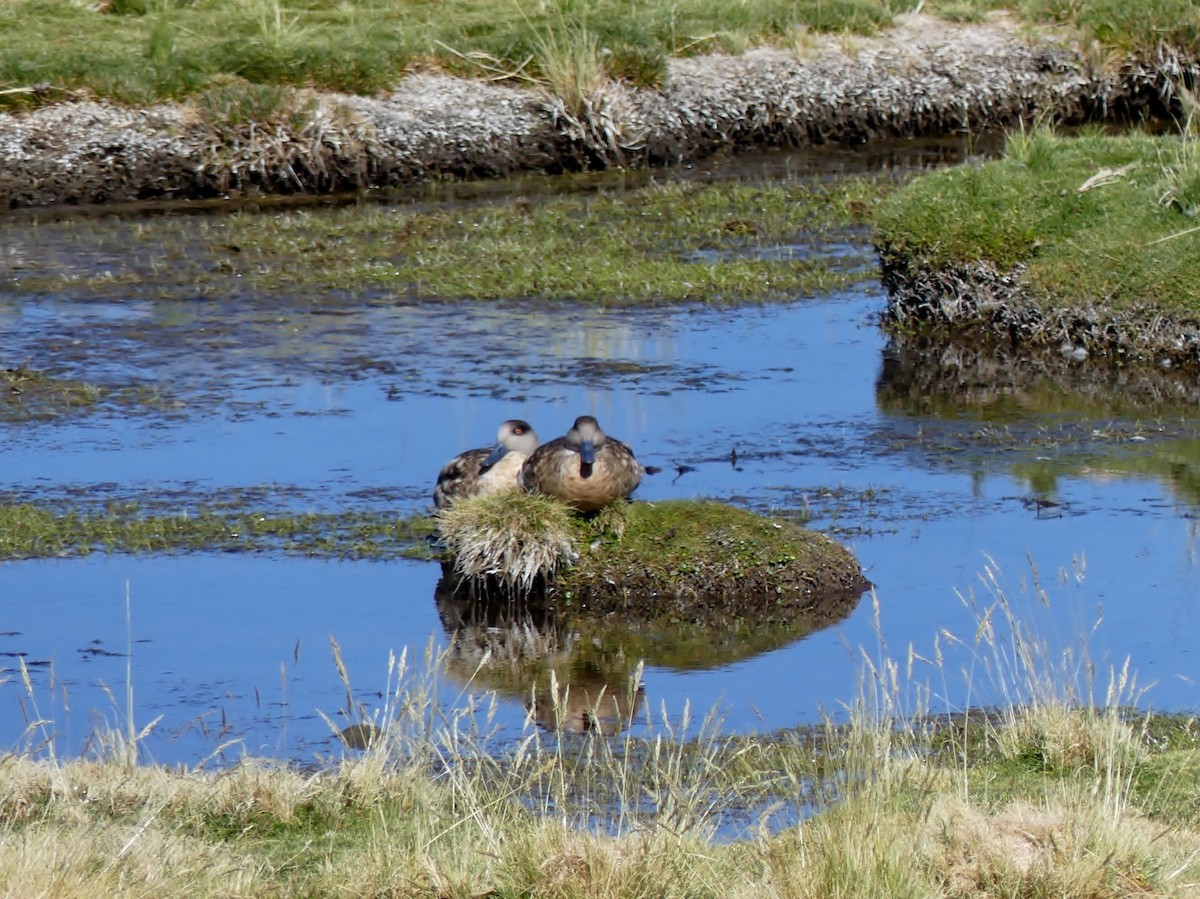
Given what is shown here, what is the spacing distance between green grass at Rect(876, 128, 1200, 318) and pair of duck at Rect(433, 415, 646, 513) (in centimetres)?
559

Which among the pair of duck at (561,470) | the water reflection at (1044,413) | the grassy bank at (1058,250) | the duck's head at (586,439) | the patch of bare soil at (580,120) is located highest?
the patch of bare soil at (580,120)

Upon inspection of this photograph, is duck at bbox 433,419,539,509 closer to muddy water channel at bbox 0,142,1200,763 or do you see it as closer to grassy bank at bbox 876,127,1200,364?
muddy water channel at bbox 0,142,1200,763

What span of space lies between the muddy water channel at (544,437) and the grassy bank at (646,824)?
0.36 meters

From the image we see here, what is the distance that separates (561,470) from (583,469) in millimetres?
113

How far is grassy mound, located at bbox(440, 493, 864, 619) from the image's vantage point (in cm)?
952

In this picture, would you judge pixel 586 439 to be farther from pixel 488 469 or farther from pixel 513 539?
pixel 488 469

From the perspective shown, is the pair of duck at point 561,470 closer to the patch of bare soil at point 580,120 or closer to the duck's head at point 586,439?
the duck's head at point 586,439

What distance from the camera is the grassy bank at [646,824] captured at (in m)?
5.23

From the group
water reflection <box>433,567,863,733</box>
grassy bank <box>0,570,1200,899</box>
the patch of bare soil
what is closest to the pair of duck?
water reflection <box>433,567,863,733</box>

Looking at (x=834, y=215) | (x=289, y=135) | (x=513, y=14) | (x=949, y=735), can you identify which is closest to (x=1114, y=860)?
(x=949, y=735)

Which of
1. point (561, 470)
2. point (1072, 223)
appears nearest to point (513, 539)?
point (561, 470)

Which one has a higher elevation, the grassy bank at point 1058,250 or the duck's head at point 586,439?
the grassy bank at point 1058,250

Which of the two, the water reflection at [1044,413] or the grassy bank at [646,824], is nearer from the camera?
the grassy bank at [646,824]

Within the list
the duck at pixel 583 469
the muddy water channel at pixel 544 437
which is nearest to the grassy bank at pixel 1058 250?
the muddy water channel at pixel 544 437
